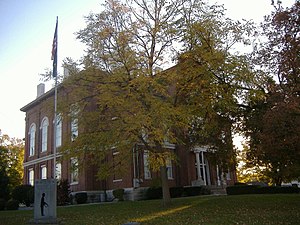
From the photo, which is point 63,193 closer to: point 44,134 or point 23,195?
point 23,195

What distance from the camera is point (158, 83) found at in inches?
641

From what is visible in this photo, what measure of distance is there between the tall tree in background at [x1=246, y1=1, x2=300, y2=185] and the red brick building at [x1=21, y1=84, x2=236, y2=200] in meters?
9.55

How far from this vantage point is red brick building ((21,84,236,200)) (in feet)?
96.3

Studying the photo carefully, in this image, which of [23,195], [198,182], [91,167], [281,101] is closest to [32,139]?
[23,195]

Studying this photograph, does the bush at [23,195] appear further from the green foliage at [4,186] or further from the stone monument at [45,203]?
the stone monument at [45,203]

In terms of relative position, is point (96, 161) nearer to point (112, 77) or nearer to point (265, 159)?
point (112, 77)

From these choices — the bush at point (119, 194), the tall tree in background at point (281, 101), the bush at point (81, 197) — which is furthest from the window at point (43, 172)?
the tall tree in background at point (281, 101)

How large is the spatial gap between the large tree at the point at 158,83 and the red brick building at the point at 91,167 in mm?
6689

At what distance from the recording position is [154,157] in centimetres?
1512

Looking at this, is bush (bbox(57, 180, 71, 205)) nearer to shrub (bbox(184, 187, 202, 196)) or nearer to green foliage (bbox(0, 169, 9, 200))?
green foliage (bbox(0, 169, 9, 200))

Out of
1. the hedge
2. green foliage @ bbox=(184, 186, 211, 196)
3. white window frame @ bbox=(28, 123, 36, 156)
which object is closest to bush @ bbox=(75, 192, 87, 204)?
the hedge

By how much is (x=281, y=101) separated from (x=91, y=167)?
20.8 metres

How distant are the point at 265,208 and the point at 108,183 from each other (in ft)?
60.2

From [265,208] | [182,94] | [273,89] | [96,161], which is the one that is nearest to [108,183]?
[96,161]
